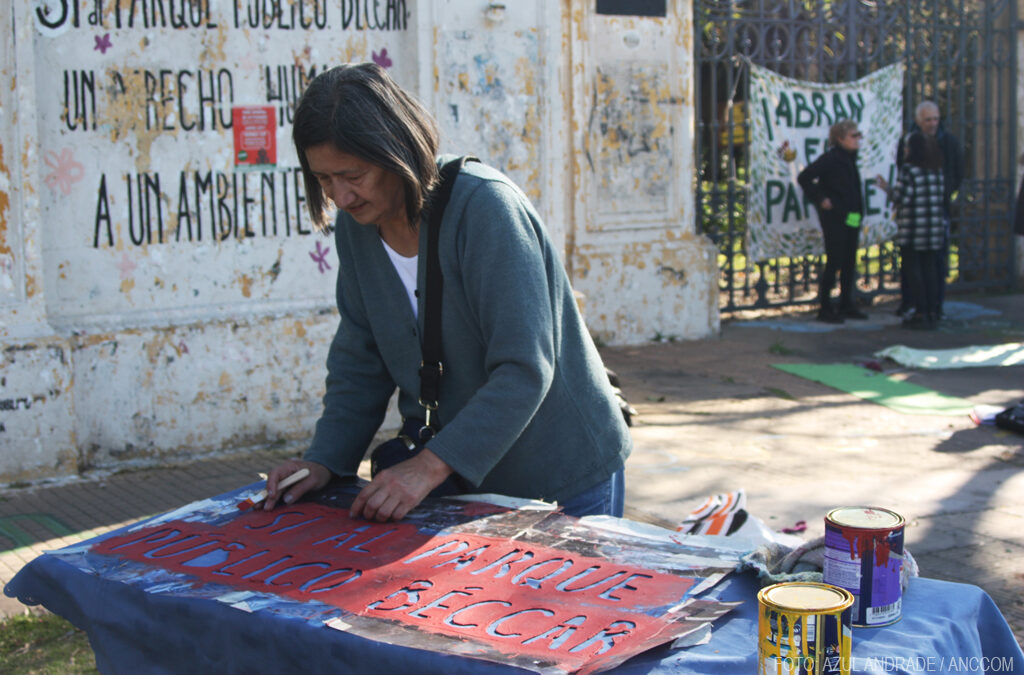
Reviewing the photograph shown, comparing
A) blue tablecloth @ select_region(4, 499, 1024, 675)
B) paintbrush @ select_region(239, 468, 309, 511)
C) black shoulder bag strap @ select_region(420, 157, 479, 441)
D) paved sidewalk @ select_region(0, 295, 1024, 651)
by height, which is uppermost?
black shoulder bag strap @ select_region(420, 157, 479, 441)

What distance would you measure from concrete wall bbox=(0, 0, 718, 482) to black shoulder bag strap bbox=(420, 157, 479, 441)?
312 centimetres

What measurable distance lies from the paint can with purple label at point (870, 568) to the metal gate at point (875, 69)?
24.5 ft

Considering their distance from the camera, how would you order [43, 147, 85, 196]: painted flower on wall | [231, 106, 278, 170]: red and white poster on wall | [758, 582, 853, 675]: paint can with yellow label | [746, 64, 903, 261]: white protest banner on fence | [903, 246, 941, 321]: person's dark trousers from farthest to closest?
[746, 64, 903, 261]: white protest banner on fence
[903, 246, 941, 321]: person's dark trousers
[231, 106, 278, 170]: red and white poster on wall
[43, 147, 85, 196]: painted flower on wall
[758, 582, 853, 675]: paint can with yellow label

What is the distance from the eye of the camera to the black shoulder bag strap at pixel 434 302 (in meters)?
2.32

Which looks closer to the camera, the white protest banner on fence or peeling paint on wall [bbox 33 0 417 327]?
peeling paint on wall [bbox 33 0 417 327]

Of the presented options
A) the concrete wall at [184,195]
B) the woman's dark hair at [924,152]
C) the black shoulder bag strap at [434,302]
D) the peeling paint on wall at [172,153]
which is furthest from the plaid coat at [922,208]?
the black shoulder bag strap at [434,302]

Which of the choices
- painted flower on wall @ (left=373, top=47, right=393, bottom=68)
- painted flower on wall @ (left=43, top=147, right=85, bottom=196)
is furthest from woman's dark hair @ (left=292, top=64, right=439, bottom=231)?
painted flower on wall @ (left=373, top=47, right=393, bottom=68)

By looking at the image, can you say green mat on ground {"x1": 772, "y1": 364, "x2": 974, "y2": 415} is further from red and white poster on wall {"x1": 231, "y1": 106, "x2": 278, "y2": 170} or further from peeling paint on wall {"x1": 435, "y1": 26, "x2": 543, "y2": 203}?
red and white poster on wall {"x1": 231, "y1": 106, "x2": 278, "y2": 170}

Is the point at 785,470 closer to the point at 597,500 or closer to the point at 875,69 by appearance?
the point at 597,500

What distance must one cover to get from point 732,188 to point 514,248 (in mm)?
7531

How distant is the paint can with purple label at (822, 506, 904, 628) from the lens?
1699mm

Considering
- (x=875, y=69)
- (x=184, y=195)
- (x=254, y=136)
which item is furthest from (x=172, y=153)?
(x=875, y=69)

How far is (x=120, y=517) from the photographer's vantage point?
4.40 metres

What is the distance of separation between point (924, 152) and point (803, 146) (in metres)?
1.14
